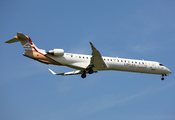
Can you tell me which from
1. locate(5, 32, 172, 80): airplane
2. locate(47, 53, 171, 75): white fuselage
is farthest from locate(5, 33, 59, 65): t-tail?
locate(47, 53, 171, 75): white fuselage

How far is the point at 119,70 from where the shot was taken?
101 ft

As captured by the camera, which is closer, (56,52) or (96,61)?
(56,52)

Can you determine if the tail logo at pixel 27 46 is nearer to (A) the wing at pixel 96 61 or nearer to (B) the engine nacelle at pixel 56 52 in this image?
(B) the engine nacelle at pixel 56 52

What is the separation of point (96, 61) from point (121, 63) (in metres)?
4.20

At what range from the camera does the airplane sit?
87.4 ft

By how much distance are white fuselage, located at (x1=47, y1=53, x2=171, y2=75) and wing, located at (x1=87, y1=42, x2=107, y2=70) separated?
947 millimetres

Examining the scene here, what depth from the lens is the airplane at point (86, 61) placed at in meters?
26.6

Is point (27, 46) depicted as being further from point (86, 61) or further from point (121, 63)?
point (121, 63)

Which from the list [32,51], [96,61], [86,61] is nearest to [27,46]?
[32,51]

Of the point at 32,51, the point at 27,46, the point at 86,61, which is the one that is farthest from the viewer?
the point at 86,61

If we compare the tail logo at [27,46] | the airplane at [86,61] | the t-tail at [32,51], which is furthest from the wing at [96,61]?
the tail logo at [27,46]

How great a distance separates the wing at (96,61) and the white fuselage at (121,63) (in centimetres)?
95

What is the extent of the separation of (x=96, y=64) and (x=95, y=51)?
2567mm

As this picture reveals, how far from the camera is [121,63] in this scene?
30.2 meters
